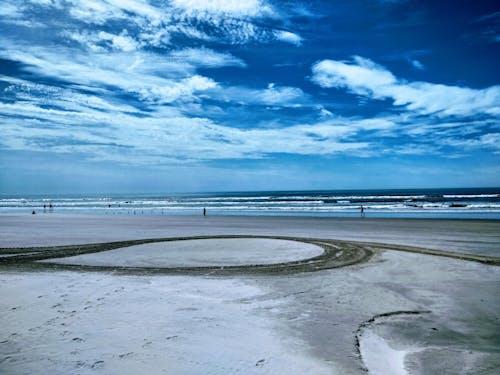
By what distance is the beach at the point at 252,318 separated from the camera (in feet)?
16.0

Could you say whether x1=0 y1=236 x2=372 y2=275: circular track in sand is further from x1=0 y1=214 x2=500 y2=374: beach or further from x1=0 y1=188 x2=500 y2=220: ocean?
x1=0 y1=188 x2=500 y2=220: ocean

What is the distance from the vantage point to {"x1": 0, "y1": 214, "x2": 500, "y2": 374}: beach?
4.89 m

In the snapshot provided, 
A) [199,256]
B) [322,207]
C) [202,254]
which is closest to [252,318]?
[199,256]

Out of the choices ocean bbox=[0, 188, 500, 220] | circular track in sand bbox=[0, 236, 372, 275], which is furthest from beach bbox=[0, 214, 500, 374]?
ocean bbox=[0, 188, 500, 220]

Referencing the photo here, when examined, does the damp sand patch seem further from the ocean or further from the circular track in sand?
the ocean

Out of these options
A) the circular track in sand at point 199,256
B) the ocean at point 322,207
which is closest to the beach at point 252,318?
the circular track in sand at point 199,256

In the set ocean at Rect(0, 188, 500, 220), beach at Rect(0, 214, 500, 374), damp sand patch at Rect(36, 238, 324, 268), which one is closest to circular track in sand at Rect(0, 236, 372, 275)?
damp sand patch at Rect(36, 238, 324, 268)

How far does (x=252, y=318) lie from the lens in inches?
262

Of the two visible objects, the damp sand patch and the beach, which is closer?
the beach

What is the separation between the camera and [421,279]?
991cm

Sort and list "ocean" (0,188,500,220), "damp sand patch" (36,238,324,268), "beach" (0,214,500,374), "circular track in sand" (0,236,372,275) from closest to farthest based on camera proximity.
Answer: "beach" (0,214,500,374)
"circular track in sand" (0,236,372,275)
"damp sand patch" (36,238,324,268)
"ocean" (0,188,500,220)

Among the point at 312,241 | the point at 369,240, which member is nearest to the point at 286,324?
the point at 312,241

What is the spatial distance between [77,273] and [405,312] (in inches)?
342

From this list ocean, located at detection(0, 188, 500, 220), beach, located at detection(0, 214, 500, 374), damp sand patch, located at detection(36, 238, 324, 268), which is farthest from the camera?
ocean, located at detection(0, 188, 500, 220)
